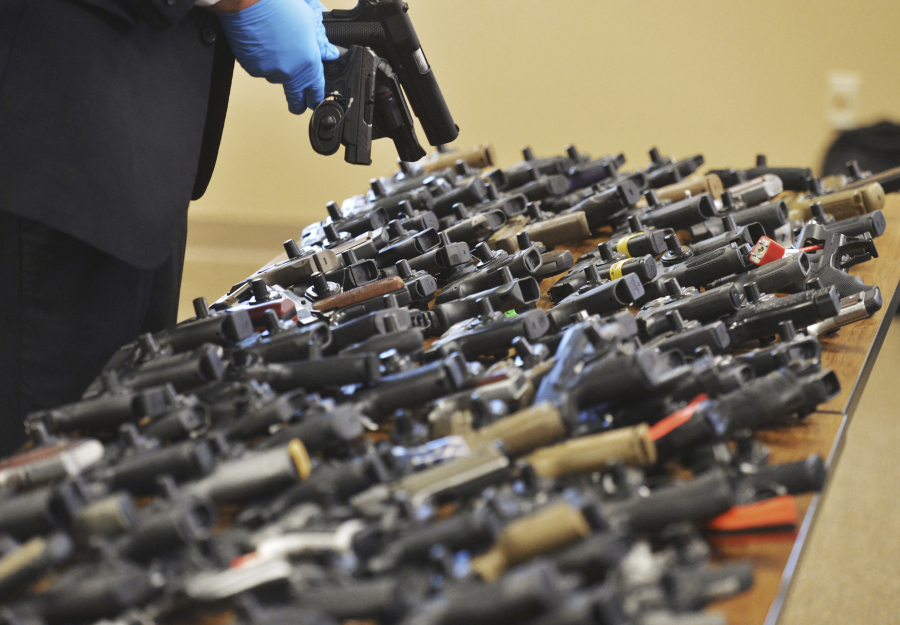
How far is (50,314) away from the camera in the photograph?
61.6 inches

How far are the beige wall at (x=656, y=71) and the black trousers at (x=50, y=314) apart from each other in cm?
287

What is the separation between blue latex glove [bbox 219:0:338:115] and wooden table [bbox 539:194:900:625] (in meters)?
0.73

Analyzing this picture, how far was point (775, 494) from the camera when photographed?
3.06ft

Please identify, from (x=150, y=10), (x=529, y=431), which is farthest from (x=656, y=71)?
(x=529, y=431)

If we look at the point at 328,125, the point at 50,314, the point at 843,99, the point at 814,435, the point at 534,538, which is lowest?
the point at 814,435

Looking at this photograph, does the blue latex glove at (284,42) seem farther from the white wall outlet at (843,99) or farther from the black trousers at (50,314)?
the white wall outlet at (843,99)

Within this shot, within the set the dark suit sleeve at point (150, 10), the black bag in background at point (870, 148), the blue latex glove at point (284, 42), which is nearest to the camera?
the dark suit sleeve at point (150, 10)

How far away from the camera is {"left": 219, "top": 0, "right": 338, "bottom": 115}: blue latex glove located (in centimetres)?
174

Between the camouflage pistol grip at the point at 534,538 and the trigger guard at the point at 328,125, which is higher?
the trigger guard at the point at 328,125

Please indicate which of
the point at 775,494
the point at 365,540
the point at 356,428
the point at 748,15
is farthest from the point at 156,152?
the point at 748,15

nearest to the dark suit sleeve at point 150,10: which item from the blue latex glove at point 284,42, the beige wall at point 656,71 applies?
the blue latex glove at point 284,42

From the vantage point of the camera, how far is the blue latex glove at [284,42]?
174cm

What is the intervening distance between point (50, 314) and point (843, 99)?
329cm

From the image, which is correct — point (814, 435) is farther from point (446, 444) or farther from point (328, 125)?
point (328, 125)
